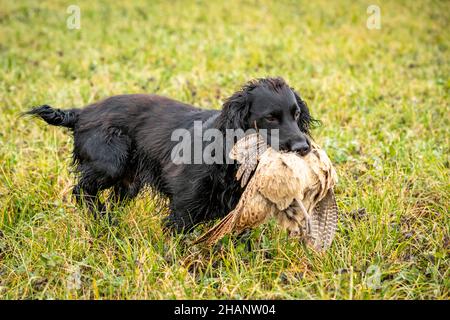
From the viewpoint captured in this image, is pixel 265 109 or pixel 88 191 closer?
pixel 265 109

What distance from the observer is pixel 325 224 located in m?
3.52

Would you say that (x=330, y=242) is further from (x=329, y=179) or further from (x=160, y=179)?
(x=160, y=179)

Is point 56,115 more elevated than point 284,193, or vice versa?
point 56,115

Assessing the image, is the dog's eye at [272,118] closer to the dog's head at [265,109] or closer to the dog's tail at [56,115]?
the dog's head at [265,109]

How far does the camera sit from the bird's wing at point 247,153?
11.2ft

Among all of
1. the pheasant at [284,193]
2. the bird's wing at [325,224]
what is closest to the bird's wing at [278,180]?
the pheasant at [284,193]

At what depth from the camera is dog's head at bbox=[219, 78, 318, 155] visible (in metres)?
A: 3.67

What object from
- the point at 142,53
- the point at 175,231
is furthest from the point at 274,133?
the point at 142,53

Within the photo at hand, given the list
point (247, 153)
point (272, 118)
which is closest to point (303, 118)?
point (272, 118)

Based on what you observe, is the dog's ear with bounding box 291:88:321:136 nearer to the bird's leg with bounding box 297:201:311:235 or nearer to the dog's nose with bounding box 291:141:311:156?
the dog's nose with bounding box 291:141:311:156

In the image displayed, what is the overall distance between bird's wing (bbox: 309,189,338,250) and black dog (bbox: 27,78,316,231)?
1.33ft

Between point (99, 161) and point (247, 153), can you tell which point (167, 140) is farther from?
point (247, 153)

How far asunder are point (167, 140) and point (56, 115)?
1.11 m

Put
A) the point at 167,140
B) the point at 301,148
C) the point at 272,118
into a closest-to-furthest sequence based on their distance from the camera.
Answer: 1. the point at 301,148
2. the point at 272,118
3. the point at 167,140
